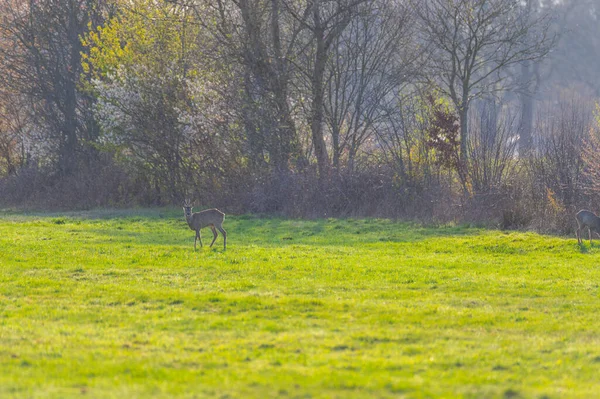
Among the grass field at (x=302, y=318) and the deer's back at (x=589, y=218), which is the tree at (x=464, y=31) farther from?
the grass field at (x=302, y=318)

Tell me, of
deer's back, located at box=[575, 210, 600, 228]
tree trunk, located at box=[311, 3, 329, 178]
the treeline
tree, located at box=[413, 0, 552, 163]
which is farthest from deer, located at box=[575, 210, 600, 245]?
tree, located at box=[413, 0, 552, 163]

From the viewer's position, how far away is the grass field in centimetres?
737

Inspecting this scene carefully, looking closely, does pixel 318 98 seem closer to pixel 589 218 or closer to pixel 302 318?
pixel 589 218

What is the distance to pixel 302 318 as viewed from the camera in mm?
11000

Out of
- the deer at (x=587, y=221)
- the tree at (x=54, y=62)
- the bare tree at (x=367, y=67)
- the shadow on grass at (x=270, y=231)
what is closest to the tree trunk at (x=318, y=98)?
the bare tree at (x=367, y=67)

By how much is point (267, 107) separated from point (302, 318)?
22.2m

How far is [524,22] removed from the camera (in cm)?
3700

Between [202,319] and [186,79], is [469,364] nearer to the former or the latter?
[202,319]

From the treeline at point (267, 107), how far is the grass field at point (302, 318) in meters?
7.43

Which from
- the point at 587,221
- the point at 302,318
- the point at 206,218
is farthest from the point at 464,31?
the point at 302,318

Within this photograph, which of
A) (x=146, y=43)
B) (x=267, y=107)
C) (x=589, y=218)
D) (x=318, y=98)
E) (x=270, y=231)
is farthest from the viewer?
(x=146, y=43)

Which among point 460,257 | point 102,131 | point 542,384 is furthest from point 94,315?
point 102,131

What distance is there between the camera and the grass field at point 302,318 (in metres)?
7.37

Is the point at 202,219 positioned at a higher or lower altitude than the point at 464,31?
lower
